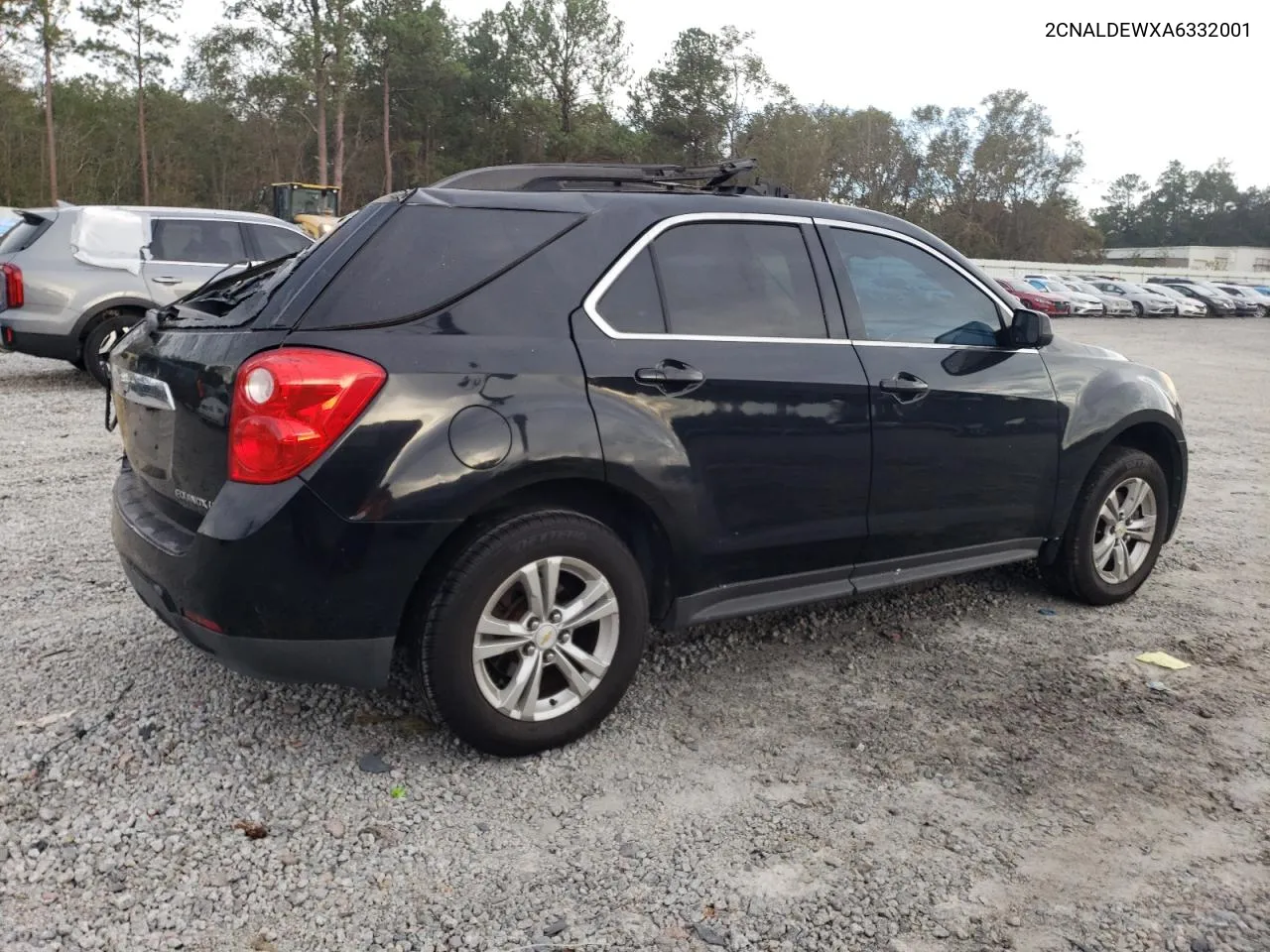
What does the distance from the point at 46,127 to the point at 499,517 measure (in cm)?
5038

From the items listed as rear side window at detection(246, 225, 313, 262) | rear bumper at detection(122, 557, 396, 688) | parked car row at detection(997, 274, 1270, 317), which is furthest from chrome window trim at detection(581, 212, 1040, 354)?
parked car row at detection(997, 274, 1270, 317)

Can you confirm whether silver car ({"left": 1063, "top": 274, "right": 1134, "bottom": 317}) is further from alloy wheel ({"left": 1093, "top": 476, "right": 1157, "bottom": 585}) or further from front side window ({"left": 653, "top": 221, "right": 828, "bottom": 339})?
front side window ({"left": 653, "top": 221, "right": 828, "bottom": 339})

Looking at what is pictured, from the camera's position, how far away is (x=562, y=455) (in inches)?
125

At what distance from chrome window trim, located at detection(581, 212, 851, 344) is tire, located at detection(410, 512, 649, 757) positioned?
62 centimetres

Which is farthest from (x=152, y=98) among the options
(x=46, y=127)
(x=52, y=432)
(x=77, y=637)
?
(x=77, y=637)

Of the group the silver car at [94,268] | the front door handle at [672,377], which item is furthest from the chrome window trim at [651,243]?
the silver car at [94,268]

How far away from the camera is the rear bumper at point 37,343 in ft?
32.6

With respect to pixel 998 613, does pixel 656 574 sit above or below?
above

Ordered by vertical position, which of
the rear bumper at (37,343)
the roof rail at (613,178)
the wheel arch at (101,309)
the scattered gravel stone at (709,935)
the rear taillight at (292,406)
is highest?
the roof rail at (613,178)

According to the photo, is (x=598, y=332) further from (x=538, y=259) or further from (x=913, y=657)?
(x=913, y=657)

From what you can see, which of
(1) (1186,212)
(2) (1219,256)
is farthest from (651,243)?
(1) (1186,212)

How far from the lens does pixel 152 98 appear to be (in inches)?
1950

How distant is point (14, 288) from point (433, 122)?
5299 cm

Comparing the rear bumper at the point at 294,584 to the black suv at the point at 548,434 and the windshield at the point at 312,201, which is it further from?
the windshield at the point at 312,201
